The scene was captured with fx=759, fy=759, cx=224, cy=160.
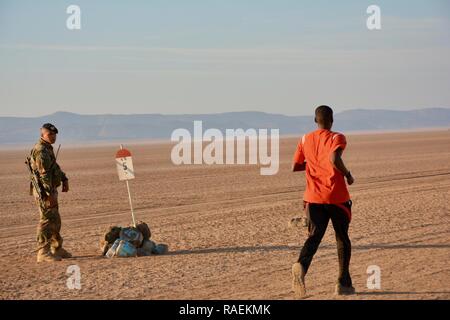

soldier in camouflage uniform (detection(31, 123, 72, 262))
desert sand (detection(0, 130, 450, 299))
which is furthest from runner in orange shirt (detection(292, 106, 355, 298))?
soldier in camouflage uniform (detection(31, 123, 72, 262))

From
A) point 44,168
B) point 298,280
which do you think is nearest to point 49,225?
point 44,168

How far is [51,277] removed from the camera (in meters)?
10.2

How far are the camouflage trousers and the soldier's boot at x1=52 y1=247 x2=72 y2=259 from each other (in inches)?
2.6

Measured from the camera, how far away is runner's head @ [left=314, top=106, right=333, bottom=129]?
823 centimetres

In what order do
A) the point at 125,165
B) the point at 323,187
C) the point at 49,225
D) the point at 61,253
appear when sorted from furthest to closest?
1. the point at 125,165
2. the point at 61,253
3. the point at 49,225
4. the point at 323,187

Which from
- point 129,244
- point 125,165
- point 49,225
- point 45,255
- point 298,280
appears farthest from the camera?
point 125,165

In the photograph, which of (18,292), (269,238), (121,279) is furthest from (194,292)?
(269,238)

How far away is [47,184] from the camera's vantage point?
1101 centimetres

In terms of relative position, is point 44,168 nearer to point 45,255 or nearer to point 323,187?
point 45,255

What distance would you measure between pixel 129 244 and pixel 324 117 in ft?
15.1

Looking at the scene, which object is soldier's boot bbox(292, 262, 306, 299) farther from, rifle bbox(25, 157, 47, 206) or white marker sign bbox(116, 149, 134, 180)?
white marker sign bbox(116, 149, 134, 180)

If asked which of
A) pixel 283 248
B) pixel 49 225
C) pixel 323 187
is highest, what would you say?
pixel 323 187

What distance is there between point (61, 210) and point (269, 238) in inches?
304
